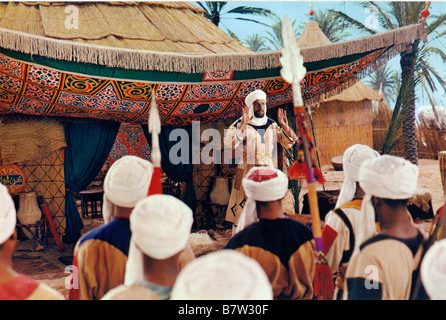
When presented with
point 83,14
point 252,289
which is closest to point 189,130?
point 83,14

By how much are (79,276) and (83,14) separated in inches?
181

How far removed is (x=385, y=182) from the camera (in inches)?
90.1

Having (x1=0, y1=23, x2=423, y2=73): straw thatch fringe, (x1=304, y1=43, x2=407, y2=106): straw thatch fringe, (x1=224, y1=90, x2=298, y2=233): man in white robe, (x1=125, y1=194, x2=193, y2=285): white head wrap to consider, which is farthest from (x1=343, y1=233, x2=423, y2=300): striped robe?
(x1=304, y1=43, x2=407, y2=106): straw thatch fringe

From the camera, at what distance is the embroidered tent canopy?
5.21 metres

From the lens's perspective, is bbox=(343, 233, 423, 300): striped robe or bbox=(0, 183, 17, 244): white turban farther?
bbox=(343, 233, 423, 300): striped robe

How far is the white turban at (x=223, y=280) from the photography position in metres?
1.43

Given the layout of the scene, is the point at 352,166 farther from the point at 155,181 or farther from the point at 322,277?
the point at 155,181

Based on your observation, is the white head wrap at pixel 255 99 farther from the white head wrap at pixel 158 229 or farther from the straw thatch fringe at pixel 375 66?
the white head wrap at pixel 158 229

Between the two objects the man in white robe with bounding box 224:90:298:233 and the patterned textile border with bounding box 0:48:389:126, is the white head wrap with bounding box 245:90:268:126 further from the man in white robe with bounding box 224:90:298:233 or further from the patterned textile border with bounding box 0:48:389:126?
the patterned textile border with bounding box 0:48:389:126

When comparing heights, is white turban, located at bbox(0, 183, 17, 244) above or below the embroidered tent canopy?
below

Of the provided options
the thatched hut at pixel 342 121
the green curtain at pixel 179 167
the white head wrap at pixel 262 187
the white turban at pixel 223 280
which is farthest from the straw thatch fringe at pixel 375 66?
the thatched hut at pixel 342 121

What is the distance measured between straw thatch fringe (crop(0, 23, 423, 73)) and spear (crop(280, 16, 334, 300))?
3.09 meters

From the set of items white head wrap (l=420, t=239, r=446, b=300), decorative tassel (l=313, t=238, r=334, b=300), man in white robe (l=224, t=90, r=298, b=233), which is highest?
man in white robe (l=224, t=90, r=298, b=233)

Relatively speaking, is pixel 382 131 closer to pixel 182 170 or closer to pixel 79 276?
pixel 182 170
